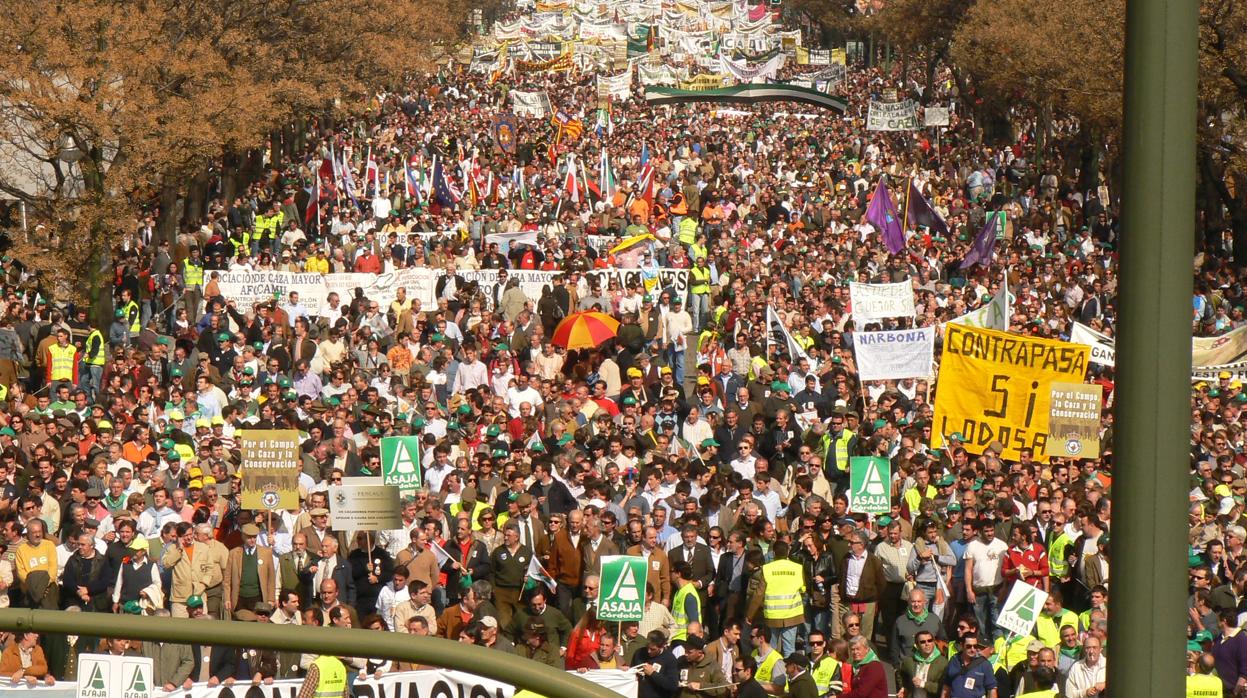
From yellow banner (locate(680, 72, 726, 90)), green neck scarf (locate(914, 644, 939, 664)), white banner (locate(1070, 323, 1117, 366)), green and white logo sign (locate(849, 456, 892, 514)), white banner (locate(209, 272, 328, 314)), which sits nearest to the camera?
green neck scarf (locate(914, 644, 939, 664))

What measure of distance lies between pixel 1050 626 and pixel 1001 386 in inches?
179

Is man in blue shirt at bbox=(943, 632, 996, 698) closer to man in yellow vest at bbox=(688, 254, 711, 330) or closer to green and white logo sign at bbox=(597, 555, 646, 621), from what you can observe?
green and white logo sign at bbox=(597, 555, 646, 621)

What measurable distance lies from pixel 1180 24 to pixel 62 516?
1247 centimetres

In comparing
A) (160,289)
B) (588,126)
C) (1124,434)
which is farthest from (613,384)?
(588,126)

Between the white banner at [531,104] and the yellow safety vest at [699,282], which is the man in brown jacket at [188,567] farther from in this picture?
the white banner at [531,104]

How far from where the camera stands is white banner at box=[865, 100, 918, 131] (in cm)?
4738

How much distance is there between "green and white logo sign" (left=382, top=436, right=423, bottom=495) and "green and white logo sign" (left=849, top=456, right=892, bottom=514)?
3.49m

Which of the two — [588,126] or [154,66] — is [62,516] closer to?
[154,66]

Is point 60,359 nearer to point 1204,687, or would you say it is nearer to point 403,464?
point 403,464

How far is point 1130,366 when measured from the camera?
2479mm

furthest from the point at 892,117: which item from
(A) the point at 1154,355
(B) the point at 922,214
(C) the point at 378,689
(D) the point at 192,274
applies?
(A) the point at 1154,355

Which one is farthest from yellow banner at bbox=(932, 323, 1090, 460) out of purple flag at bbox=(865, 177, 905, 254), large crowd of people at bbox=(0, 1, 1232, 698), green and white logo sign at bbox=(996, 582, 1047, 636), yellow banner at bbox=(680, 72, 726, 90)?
yellow banner at bbox=(680, 72, 726, 90)

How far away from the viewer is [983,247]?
27672 mm

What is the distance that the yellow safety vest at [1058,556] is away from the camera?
12.7 metres
